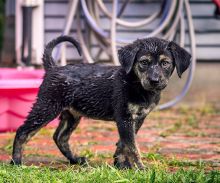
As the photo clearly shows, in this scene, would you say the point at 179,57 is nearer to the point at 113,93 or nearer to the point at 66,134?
the point at 113,93

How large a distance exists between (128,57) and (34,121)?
92cm

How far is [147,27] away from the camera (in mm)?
10164

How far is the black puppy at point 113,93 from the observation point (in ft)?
16.9

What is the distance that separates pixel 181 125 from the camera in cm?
809

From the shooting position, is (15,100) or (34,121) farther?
(15,100)

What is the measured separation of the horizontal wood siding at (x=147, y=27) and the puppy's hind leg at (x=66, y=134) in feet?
13.8

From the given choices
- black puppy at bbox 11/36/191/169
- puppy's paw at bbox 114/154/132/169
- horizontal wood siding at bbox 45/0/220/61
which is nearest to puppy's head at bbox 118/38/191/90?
black puppy at bbox 11/36/191/169

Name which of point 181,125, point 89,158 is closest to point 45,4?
point 181,125

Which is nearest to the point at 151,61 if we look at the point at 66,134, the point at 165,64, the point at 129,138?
the point at 165,64

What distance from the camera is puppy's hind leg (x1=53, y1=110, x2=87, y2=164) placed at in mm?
5723

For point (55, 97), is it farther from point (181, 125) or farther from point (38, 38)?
point (38, 38)

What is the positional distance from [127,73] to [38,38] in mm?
4569

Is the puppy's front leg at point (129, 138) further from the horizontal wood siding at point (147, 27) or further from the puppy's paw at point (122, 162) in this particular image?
the horizontal wood siding at point (147, 27)

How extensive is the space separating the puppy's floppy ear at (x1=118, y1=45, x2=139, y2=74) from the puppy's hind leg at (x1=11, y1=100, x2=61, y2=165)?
68 cm
